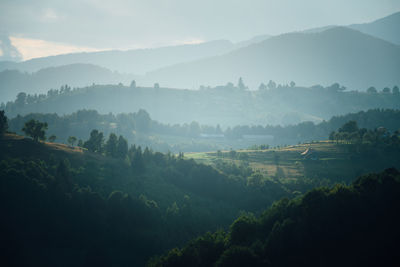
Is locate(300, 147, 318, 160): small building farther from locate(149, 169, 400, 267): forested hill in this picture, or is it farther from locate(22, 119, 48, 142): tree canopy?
locate(22, 119, 48, 142): tree canopy

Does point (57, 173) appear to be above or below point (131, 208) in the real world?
above

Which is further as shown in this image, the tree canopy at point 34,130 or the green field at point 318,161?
the green field at point 318,161

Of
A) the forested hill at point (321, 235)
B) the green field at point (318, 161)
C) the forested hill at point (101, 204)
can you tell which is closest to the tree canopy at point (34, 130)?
the forested hill at point (101, 204)

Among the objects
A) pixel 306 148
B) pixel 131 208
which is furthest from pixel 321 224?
pixel 306 148

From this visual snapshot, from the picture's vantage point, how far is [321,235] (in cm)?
6153

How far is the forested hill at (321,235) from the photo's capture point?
55156 millimetres

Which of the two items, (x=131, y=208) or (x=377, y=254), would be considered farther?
(x=131, y=208)

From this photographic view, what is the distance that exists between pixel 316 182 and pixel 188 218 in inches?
2664

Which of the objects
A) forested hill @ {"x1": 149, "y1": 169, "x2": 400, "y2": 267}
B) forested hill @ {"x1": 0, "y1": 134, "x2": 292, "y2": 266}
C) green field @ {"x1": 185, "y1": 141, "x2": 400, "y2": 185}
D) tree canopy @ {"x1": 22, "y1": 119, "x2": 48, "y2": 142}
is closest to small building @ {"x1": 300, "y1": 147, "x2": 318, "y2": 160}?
green field @ {"x1": 185, "y1": 141, "x2": 400, "y2": 185}

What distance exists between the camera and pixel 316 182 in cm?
13850

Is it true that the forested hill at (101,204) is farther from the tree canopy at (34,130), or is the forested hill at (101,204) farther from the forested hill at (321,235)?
the forested hill at (321,235)

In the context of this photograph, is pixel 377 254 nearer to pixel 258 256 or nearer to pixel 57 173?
pixel 258 256

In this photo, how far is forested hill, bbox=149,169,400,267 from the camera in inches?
2172

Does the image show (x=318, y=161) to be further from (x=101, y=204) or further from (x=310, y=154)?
(x=101, y=204)
